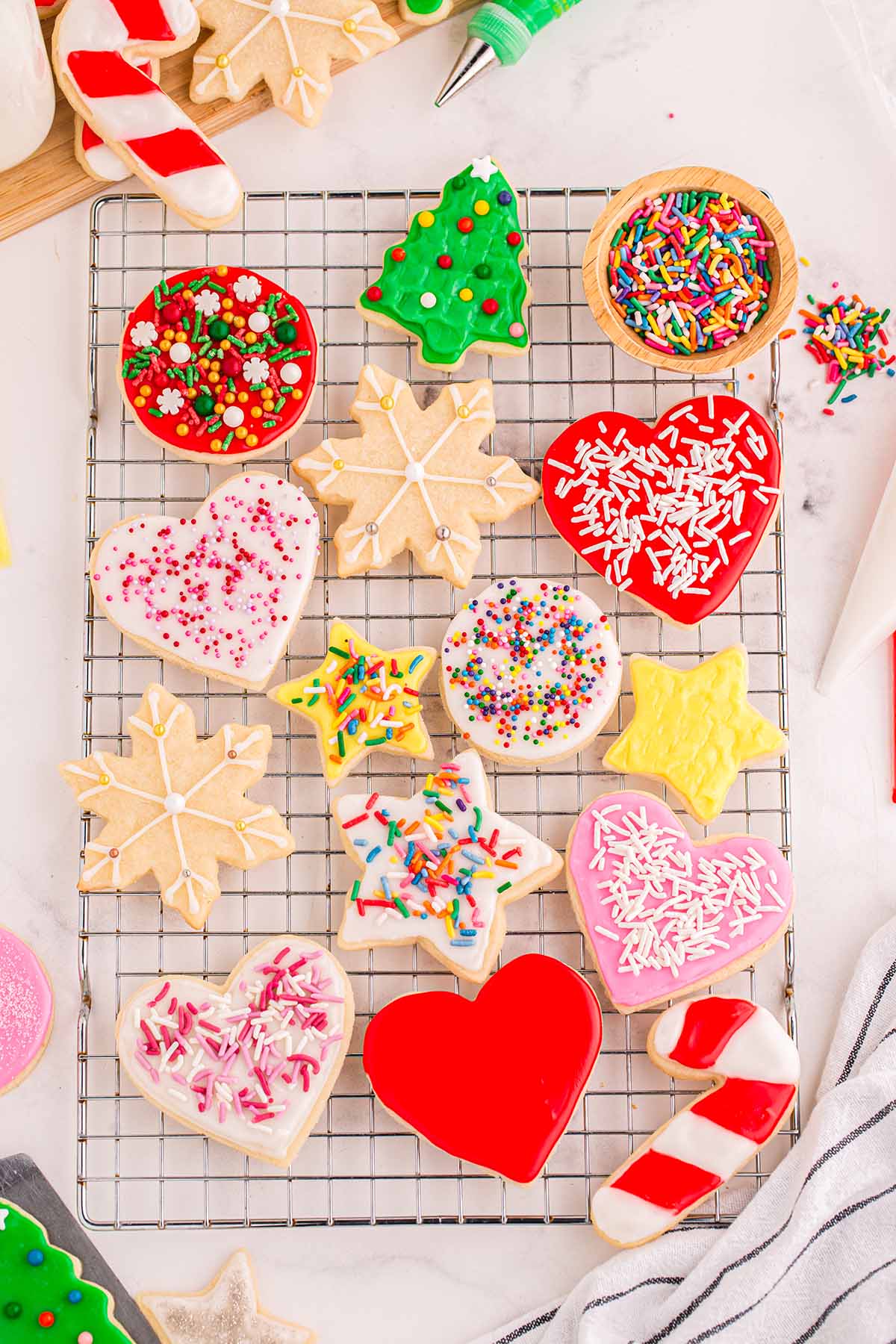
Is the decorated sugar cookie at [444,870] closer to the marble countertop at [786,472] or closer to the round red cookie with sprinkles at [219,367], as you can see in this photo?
the marble countertop at [786,472]

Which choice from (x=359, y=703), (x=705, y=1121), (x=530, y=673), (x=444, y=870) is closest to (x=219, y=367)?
(x=359, y=703)

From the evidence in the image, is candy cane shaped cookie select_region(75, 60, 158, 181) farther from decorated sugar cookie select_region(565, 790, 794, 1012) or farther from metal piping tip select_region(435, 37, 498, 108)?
decorated sugar cookie select_region(565, 790, 794, 1012)

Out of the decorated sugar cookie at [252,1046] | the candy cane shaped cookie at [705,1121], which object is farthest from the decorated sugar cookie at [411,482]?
the candy cane shaped cookie at [705,1121]

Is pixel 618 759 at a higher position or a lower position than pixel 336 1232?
higher

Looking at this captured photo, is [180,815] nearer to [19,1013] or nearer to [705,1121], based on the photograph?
[19,1013]

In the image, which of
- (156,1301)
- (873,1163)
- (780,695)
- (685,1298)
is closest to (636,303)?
(780,695)

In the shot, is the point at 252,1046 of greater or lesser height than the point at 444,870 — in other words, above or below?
below

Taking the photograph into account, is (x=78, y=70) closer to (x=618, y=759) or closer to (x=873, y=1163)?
(x=618, y=759)

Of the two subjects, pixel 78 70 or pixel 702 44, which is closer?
pixel 78 70
